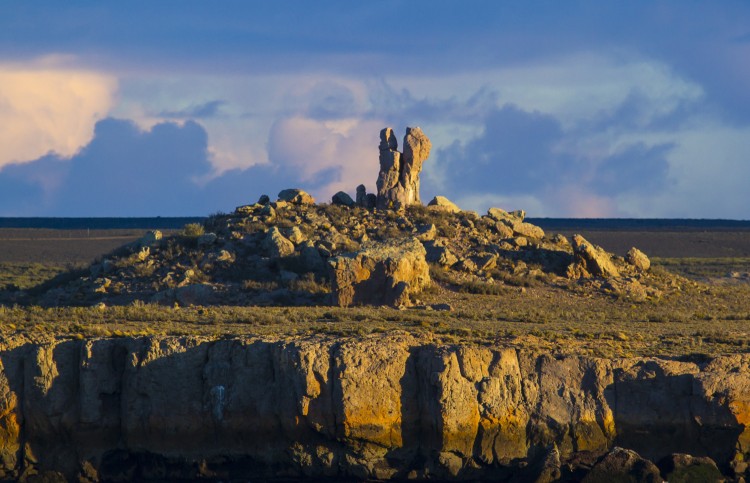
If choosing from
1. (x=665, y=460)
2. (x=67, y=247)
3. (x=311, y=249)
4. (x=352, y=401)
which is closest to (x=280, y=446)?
(x=352, y=401)

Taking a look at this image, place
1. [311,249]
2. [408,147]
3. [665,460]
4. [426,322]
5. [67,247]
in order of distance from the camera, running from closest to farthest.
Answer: [665,460] → [426,322] → [311,249] → [408,147] → [67,247]

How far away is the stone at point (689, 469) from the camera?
21.5 meters

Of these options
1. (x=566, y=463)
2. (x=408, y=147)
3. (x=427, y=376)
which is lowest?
(x=566, y=463)

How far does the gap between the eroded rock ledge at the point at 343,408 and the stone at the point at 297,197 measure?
21867 millimetres

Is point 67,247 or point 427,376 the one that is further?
point 67,247

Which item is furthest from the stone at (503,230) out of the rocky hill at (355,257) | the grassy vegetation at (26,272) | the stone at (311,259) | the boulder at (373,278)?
the grassy vegetation at (26,272)

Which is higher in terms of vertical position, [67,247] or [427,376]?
[67,247]

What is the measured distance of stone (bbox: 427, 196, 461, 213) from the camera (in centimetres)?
4494

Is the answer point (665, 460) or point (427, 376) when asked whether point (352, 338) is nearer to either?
point (427, 376)

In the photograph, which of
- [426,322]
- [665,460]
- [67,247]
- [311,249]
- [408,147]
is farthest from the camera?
[67,247]

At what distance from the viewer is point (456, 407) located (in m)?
22.2

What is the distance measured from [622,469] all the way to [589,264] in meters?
19.3

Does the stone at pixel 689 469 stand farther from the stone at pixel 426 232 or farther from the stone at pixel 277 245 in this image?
the stone at pixel 426 232

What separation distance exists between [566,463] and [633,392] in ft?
6.02
